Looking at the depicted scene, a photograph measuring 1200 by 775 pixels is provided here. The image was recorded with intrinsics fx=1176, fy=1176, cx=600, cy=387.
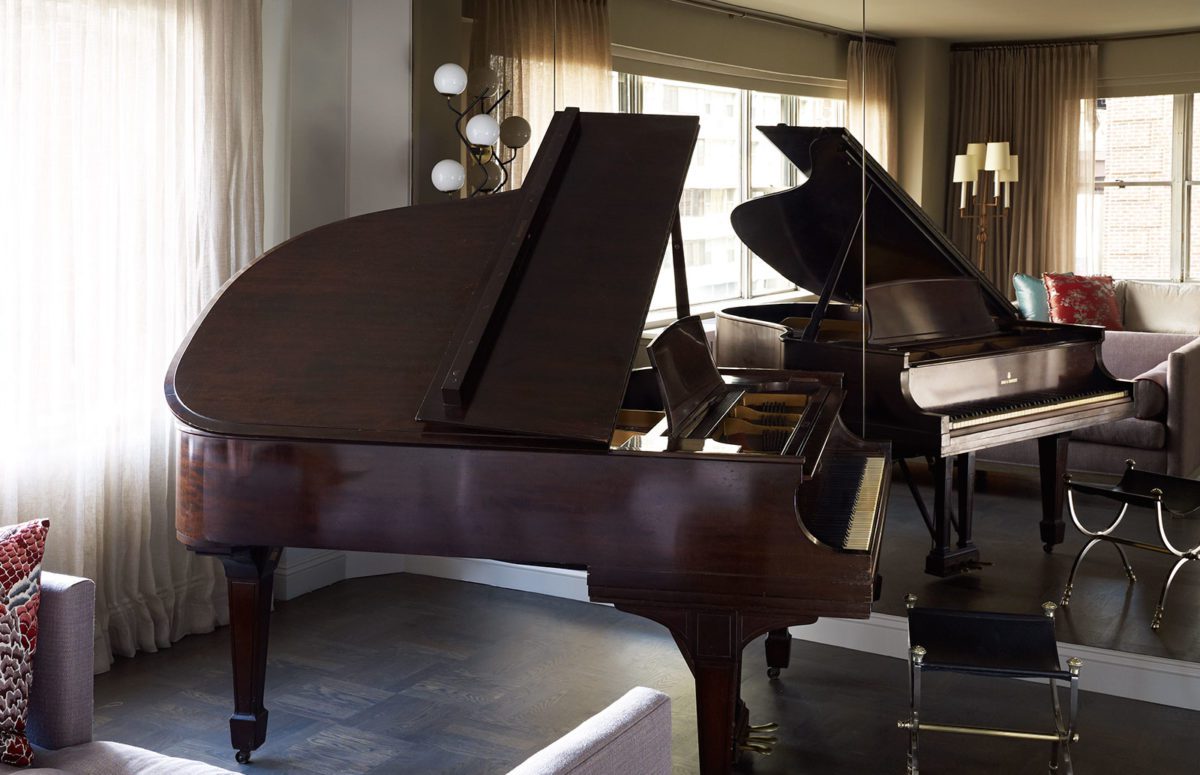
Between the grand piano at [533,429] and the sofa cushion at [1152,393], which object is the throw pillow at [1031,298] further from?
the grand piano at [533,429]

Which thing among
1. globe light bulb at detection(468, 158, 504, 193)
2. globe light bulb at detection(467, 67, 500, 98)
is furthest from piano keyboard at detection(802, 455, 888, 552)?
globe light bulb at detection(467, 67, 500, 98)

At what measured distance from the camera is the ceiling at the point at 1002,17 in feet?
11.0

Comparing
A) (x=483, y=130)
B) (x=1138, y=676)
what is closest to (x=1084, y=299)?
(x=1138, y=676)

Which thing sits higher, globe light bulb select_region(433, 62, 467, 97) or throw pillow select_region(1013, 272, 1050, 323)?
globe light bulb select_region(433, 62, 467, 97)

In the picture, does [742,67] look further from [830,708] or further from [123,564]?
[123,564]

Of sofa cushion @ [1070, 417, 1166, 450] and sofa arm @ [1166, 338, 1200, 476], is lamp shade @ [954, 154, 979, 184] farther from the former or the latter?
sofa cushion @ [1070, 417, 1166, 450]

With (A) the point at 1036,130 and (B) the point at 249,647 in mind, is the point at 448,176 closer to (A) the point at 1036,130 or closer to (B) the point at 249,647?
(B) the point at 249,647

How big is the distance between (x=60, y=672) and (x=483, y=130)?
276cm

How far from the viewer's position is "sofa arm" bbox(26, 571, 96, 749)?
2.63 meters

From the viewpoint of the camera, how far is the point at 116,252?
13.0ft

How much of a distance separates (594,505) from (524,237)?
2.56ft

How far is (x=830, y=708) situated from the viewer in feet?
12.1

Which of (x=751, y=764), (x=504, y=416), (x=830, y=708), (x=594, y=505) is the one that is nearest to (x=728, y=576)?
(x=594, y=505)

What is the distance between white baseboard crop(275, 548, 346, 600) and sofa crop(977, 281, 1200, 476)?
2836 mm
